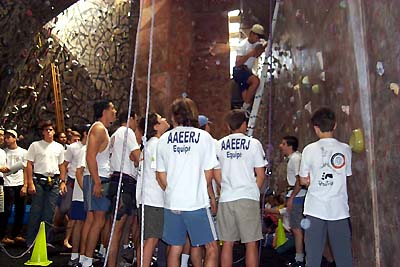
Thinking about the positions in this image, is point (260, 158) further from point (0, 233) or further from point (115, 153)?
point (0, 233)

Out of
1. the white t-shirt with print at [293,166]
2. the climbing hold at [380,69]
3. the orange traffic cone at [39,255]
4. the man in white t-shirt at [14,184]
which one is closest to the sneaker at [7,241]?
the man in white t-shirt at [14,184]

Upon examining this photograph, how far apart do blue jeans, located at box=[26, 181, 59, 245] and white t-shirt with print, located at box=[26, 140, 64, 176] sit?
0.17 metres

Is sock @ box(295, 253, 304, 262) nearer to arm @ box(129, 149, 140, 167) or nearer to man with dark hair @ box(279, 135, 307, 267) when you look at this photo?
man with dark hair @ box(279, 135, 307, 267)

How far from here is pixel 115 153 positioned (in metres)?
5.08

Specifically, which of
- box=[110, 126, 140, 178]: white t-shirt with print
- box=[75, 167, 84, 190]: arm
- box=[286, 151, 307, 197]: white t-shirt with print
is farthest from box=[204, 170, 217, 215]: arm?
box=[75, 167, 84, 190]: arm

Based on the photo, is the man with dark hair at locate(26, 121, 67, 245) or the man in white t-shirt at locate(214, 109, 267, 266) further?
the man with dark hair at locate(26, 121, 67, 245)

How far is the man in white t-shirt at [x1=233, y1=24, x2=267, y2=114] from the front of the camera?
707cm

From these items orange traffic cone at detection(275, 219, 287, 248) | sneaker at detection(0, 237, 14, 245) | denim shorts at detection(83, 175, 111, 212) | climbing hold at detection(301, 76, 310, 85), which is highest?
climbing hold at detection(301, 76, 310, 85)

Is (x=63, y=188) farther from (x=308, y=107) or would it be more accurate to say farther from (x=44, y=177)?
(x=308, y=107)

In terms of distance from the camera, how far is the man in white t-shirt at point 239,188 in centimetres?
448

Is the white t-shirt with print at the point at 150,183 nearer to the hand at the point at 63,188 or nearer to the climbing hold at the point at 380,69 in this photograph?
the climbing hold at the point at 380,69

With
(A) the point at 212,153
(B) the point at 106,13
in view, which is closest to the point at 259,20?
(B) the point at 106,13

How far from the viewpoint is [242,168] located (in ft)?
14.7

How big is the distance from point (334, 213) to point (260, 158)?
71cm
